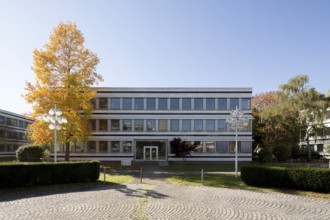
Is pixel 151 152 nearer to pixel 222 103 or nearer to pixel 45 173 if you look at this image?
pixel 222 103

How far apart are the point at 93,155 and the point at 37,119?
44.3 feet

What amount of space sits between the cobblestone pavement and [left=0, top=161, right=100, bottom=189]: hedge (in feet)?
6.36

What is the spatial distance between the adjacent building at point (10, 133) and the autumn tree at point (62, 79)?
33.8 meters

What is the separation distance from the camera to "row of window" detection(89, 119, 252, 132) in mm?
44406

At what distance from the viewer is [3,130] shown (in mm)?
60094

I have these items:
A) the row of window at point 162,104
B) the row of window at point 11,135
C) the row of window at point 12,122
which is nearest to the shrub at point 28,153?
the row of window at point 162,104

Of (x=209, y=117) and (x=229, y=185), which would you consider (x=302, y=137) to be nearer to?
(x=209, y=117)

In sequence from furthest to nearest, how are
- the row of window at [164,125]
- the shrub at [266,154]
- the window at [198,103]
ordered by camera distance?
the window at [198,103]
the row of window at [164,125]
the shrub at [266,154]

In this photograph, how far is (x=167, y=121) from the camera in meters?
44.4

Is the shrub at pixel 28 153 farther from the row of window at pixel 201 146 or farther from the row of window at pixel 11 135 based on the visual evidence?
the row of window at pixel 11 135

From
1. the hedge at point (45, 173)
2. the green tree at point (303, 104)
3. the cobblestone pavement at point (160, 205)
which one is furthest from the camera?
the green tree at point (303, 104)

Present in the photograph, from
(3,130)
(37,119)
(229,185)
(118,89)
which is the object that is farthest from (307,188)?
(3,130)

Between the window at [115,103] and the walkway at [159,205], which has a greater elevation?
the window at [115,103]

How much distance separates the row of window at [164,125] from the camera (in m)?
44.4
